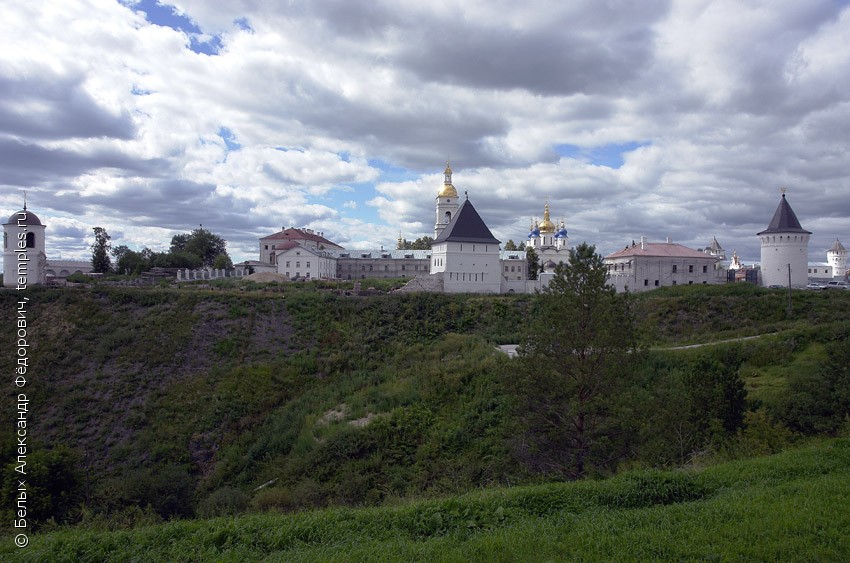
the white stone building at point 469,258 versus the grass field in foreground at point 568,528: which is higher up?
the white stone building at point 469,258

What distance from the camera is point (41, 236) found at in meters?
37.7

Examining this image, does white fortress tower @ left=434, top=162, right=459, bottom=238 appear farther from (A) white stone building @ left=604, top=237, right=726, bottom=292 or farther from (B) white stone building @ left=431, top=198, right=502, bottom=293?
(A) white stone building @ left=604, top=237, right=726, bottom=292

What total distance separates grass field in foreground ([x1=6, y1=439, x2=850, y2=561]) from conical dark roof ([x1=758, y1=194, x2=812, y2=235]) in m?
40.3

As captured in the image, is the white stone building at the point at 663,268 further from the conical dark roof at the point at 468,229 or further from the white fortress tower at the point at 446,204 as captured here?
the white fortress tower at the point at 446,204

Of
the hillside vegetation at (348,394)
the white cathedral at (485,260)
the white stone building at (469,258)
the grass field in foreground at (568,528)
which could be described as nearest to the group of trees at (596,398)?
the hillside vegetation at (348,394)

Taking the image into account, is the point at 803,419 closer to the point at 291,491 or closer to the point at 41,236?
the point at 291,491

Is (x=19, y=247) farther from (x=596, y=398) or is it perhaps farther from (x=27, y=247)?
(x=596, y=398)

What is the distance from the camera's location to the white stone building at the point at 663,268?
44.9m

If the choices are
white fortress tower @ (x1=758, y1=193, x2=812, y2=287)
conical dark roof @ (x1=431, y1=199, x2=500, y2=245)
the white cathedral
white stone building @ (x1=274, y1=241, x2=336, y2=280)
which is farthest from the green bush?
white fortress tower @ (x1=758, y1=193, x2=812, y2=287)

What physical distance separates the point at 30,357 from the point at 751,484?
3071 cm

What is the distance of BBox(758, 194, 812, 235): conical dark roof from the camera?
136ft

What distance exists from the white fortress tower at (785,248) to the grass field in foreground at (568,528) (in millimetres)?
40039

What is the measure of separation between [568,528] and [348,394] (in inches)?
703

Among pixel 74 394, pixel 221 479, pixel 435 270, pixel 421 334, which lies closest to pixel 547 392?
pixel 221 479
